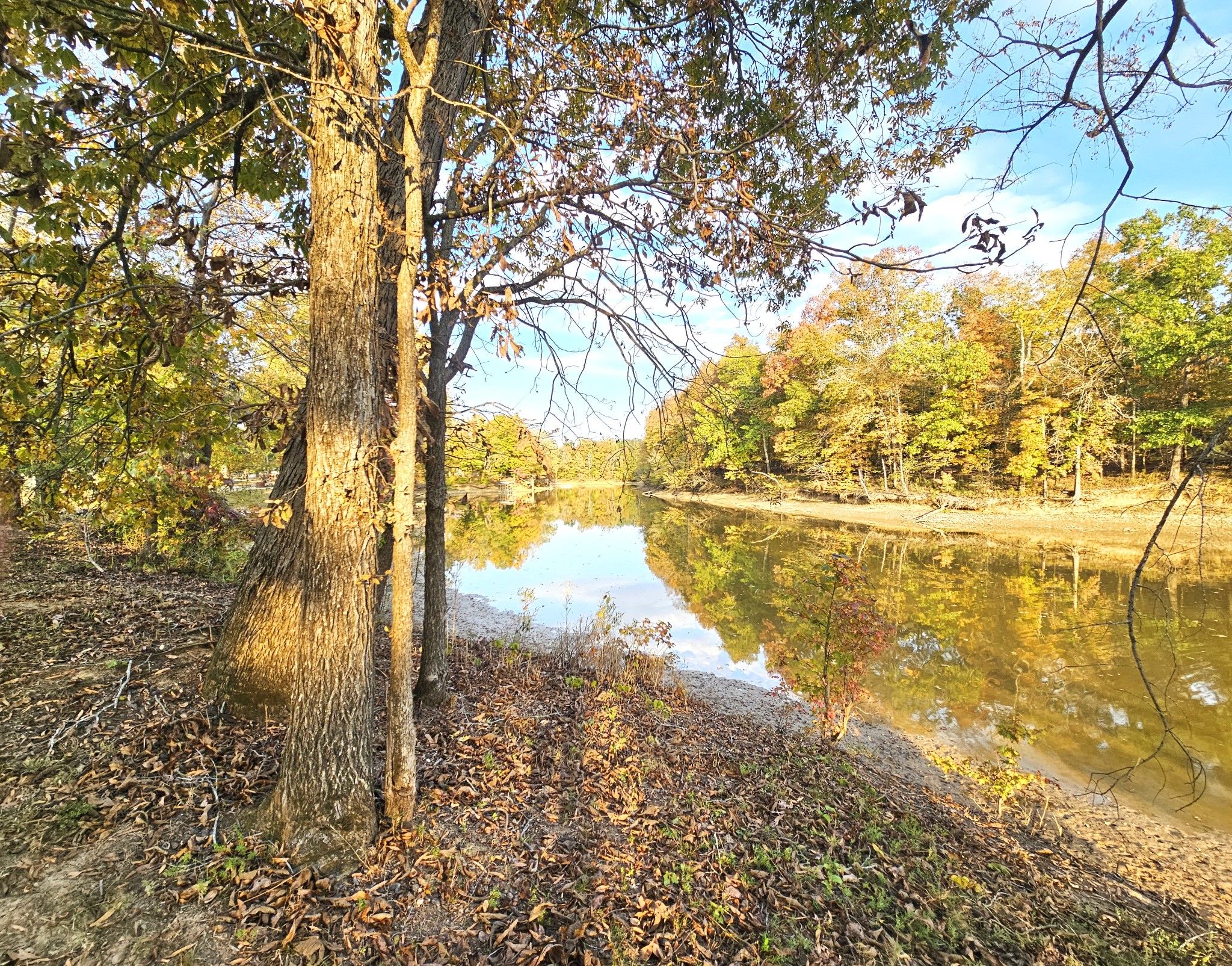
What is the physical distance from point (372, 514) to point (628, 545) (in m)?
18.9

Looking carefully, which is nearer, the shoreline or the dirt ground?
the dirt ground

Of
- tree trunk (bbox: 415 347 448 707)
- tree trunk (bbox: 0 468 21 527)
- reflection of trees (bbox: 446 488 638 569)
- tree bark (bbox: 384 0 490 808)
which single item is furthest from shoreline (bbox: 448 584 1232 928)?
tree trunk (bbox: 0 468 21 527)

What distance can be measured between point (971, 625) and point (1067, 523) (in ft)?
47.4

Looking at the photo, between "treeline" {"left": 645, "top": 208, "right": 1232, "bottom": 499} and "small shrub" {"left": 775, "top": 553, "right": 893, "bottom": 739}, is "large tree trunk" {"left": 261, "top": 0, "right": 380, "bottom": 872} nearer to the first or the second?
"small shrub" {"left": 775, "top": 553, "right": 893, "bottom": 739}

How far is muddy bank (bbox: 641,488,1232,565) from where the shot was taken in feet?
54.3

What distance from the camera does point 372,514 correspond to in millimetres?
2506

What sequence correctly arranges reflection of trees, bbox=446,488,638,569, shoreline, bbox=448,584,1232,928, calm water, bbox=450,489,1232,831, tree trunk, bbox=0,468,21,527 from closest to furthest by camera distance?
shoreline, bbox=448,584,1232,928
tree trunk, bbox=0,468,21,527
calm water, bbox=450,489,1232,831
reflection of trees, bbox=446,488,638,569

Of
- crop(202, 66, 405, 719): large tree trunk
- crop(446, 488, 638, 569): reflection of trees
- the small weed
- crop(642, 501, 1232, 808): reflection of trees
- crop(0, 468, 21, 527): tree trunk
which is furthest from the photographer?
crop(446, 488, 638, 569): reflection of trees

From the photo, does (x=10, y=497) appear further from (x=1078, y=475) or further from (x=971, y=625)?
(x=1078, y=475)

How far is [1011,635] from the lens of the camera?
10.2 metres

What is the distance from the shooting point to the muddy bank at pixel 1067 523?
54.3ft

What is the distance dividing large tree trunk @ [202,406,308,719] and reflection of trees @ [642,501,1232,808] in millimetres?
5250

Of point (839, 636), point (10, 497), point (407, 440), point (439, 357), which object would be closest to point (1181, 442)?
point (839, 636)

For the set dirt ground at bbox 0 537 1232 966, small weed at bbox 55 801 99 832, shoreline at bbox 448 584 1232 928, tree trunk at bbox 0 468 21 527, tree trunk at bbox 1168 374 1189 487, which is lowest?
shoreline at bbox 448 584 1232 928
